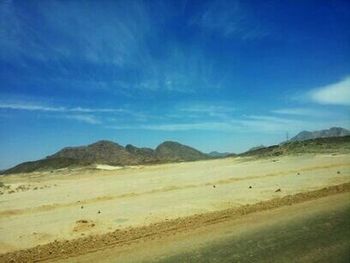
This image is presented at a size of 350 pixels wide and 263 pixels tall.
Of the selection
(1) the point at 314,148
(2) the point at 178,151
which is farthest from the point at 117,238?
(2) the point at 178,151

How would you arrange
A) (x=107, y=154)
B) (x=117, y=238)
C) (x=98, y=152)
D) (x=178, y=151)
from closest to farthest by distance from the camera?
(x=117, y=238), (x=107, y=154), (x=98, y=152), (x=178, y=151)

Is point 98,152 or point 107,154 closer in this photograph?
point 107,154

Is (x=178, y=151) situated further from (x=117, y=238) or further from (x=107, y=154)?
(x=117, y=238)

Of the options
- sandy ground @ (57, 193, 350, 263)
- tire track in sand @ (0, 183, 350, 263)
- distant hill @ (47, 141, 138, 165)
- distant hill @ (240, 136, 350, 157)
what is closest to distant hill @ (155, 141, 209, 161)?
distant hill @ (47, 141, 138, 165)

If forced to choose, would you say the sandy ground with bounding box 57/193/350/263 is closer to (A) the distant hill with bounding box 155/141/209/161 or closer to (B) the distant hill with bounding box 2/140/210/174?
(B) the distant hill with bounding box 2/140/210/174

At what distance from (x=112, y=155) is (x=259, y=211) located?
12695 cm

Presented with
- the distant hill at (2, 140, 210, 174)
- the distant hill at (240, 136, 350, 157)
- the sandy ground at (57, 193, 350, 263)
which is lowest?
the sandy ground at (57, 193, 350, 263)

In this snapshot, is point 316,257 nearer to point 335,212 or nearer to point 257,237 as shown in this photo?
point 257,237

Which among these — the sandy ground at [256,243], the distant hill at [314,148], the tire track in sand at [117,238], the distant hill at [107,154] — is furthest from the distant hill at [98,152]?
the sandy ground at [256,243]

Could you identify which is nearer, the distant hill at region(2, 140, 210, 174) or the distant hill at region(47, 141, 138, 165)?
the distant hill at region(2, 140, 210, 174)

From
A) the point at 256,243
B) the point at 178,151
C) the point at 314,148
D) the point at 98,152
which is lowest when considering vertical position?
the point at 256,243

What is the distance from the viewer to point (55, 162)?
108 metres

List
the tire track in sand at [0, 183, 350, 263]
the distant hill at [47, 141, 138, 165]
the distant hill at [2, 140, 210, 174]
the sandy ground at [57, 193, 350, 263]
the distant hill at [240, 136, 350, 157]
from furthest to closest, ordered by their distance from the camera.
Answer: the distant hill at [47, 141, 138, 165] → the distant hill at [2, 140, 210, 174] → the distant hill at [240, 136, 350, 157] → the tire track in sand at [0, 183, 350, 263] → the sandy ground at [57, 193, 350, 263]

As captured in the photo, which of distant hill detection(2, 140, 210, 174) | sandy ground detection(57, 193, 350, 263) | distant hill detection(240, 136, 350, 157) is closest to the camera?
sandy ground detection(57, 193, 350, 263)
